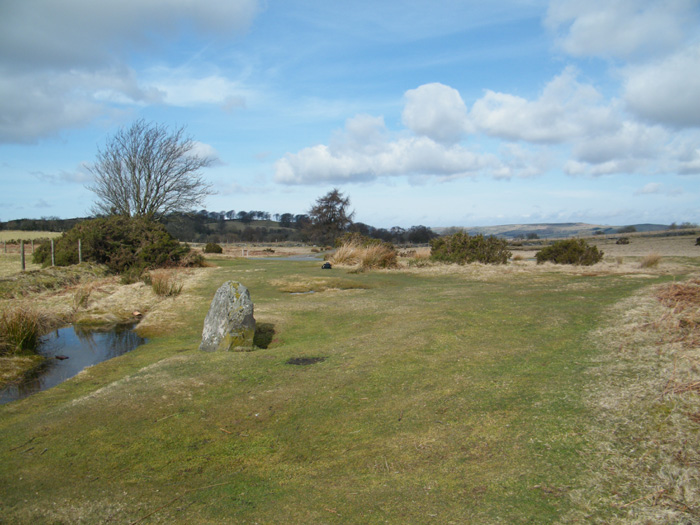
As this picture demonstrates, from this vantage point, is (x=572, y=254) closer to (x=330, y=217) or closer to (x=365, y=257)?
A: (x=365, y=257)

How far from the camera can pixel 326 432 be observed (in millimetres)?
4781

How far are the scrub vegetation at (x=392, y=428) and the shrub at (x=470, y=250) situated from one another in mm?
13929

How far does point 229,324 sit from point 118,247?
17.7 metres

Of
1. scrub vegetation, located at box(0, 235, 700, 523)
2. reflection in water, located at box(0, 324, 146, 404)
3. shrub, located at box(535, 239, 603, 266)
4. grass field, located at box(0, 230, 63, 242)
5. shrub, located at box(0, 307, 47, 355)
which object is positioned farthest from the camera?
grass field, located at box(0, 230, 63, 242)

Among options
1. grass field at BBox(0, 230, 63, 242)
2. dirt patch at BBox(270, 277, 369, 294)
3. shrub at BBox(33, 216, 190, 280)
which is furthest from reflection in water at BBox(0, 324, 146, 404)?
grass field at BBox(0, 230, 63, 242)

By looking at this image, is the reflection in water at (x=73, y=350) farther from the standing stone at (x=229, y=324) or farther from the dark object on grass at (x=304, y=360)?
the dark object on grass at (x=304, y=360)

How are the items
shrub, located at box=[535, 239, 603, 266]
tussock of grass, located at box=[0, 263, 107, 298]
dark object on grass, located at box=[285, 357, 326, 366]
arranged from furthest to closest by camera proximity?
shrub, located at box=[535, 239, 603, 266] < tussock of grass, located at box=[0, 263, 107, 298] < dark object on grass, located at box=[285, 357, 326, 366]

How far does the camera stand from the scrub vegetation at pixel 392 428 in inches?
131

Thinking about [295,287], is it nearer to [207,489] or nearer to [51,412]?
[51,412]

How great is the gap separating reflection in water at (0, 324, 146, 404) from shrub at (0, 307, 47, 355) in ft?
1.21

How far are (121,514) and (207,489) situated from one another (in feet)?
2.15

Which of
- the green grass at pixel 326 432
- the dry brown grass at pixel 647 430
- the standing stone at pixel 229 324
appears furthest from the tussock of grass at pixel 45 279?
the dry brown grass at pixel 647 430

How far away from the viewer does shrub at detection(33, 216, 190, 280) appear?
2222cm

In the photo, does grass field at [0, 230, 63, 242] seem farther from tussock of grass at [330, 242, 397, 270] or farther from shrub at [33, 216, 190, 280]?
tussock of grass at [330, 242, 397, 270]
